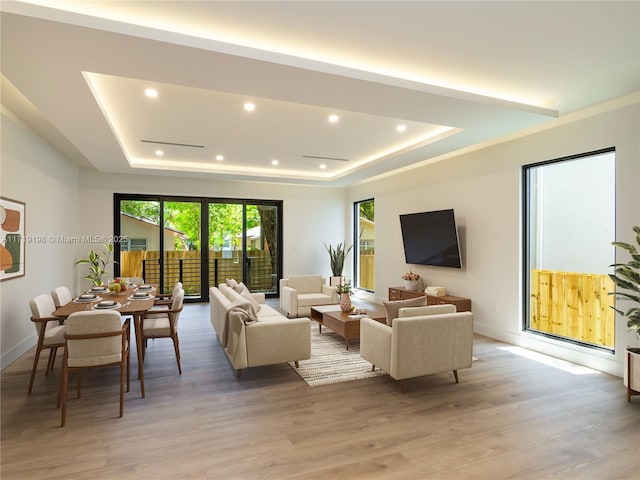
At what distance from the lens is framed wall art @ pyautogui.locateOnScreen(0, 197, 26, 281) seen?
401 cm

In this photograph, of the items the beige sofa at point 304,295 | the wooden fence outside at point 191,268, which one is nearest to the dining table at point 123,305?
the beige sofa at point 304,295

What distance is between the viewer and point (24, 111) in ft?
13.7

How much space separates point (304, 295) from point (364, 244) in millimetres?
2788

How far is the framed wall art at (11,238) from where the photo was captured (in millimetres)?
4012

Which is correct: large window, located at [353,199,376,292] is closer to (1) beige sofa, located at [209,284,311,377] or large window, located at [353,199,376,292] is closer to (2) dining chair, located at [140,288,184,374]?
(1) beige sofa, located at [209,284,311,377]

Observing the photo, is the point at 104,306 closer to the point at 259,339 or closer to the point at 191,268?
the point at 259,339

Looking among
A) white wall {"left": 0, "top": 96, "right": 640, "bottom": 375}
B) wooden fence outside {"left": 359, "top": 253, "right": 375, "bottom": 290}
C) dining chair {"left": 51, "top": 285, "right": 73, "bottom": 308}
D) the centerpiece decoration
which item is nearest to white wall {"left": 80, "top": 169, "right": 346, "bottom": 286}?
white wall {"left": 0, "top": 96, "right": 640, "bottom": 375}

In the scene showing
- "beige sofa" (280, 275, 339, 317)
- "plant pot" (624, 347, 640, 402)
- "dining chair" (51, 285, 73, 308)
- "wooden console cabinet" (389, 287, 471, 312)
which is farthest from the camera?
"beige sofa" (280, 275, 339, 317)

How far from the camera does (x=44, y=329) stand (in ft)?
11.8

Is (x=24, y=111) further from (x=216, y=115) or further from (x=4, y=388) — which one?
(x=4, y=388)

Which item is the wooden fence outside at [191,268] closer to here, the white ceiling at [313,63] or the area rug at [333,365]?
the white ceiling at [313,63]

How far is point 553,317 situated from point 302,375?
3.39 metres

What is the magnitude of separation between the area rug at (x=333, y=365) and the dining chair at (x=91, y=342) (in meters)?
1.82

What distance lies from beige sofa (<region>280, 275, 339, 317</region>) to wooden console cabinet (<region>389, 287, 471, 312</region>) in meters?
1.11
